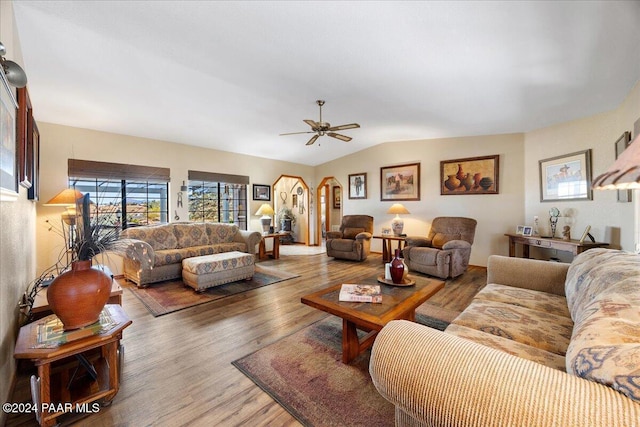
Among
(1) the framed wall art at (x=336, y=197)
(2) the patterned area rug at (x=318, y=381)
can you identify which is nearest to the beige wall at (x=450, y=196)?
(1) the framed wall art at (x=336, y=197)

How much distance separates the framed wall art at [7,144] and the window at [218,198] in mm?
3689

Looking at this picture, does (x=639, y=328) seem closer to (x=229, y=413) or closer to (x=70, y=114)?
(x=229, y=413)

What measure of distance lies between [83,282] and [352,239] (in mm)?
4724

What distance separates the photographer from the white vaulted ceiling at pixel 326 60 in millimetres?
1866

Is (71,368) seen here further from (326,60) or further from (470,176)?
(470,176)

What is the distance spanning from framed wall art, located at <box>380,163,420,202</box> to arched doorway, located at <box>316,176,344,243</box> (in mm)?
1309

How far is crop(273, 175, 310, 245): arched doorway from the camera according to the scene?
25.7 ft

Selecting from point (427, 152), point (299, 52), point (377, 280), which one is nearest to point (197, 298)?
point (377, 280)

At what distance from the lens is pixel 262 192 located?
6.31 meters

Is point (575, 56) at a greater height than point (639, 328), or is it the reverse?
point (575, 56)

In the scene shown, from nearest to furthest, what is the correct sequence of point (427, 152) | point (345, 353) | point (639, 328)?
point (639, 328) < point (345, 353) < point (427, 152)

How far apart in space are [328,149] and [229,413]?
5.52 meters

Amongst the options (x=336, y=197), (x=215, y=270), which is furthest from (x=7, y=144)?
(x=336, y=197)

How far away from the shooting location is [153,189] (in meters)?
4.67
